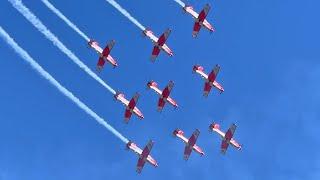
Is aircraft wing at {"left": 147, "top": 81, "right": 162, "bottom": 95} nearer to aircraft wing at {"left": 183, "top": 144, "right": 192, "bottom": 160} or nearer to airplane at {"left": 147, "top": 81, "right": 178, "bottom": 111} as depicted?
airplane at {"left": 147, "top": 81, "right": 178, "bottom": 111}

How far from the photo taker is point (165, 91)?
16688 cm

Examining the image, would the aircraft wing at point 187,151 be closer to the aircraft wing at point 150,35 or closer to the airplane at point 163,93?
the airplane at point 163,93

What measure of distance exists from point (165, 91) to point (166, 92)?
21cm

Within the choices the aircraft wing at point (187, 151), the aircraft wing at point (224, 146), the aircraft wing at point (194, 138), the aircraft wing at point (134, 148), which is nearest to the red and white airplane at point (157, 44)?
the aircraft wing at point (134, 148)

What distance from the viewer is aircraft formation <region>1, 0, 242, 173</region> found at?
163m

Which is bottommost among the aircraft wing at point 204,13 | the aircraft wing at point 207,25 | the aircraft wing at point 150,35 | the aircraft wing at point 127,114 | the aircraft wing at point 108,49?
the aircraft wing at point 127,114

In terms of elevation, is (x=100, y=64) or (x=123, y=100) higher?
(x=100, y=64)

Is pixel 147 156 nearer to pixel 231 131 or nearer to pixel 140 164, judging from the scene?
pixel 140 164

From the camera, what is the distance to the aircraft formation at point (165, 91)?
16262 cm

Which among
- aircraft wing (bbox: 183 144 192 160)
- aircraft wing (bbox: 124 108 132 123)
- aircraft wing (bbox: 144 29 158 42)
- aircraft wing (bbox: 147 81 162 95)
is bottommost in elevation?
aircraft wing (bbox: 124 108 132 123)

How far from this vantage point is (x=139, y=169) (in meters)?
171

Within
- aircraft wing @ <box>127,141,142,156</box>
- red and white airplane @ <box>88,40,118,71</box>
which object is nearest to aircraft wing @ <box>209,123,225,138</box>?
aircraft wing @ <box>127,141,142,156</box>

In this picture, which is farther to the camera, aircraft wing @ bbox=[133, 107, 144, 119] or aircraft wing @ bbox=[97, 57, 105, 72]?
aircraft wing @ bbox=[133, 107, 144, 119]

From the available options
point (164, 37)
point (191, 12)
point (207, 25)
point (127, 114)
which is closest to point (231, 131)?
point (127, 114)
